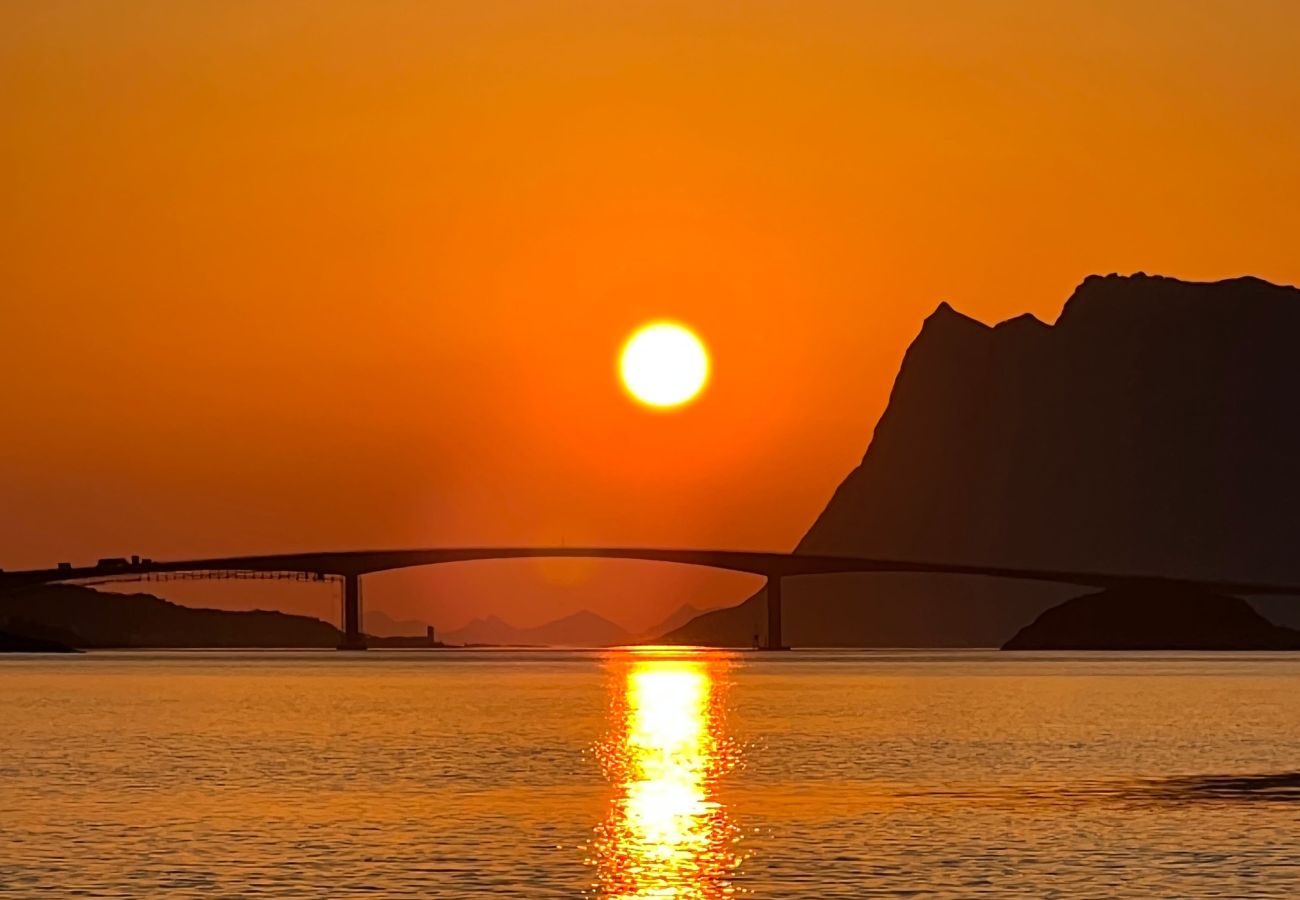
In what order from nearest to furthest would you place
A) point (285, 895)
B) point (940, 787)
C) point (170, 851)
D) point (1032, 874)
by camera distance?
point (285, 895) → point (1032, 874) → point (170, 851) → point (940, 787)

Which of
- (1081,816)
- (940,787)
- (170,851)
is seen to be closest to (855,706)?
(940,787)

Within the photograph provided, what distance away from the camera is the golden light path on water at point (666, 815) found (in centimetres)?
4381

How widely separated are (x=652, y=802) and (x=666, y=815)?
4.21 metres

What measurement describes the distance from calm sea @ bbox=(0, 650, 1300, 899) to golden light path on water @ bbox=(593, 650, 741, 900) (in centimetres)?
16

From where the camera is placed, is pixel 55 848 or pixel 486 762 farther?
pixel 486 762

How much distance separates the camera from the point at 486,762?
78.7 metres

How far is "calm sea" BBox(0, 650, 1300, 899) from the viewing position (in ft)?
145

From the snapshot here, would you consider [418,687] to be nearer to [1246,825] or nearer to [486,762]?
[486,762]

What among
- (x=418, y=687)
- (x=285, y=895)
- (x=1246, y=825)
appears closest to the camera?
(x=285, y=895)

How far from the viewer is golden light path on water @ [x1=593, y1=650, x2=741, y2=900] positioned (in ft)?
144

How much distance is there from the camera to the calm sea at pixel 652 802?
44.1 m

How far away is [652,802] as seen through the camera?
61938 mm

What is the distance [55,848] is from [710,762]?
32544mm

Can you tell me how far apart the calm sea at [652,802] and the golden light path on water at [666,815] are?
0.16 meters
